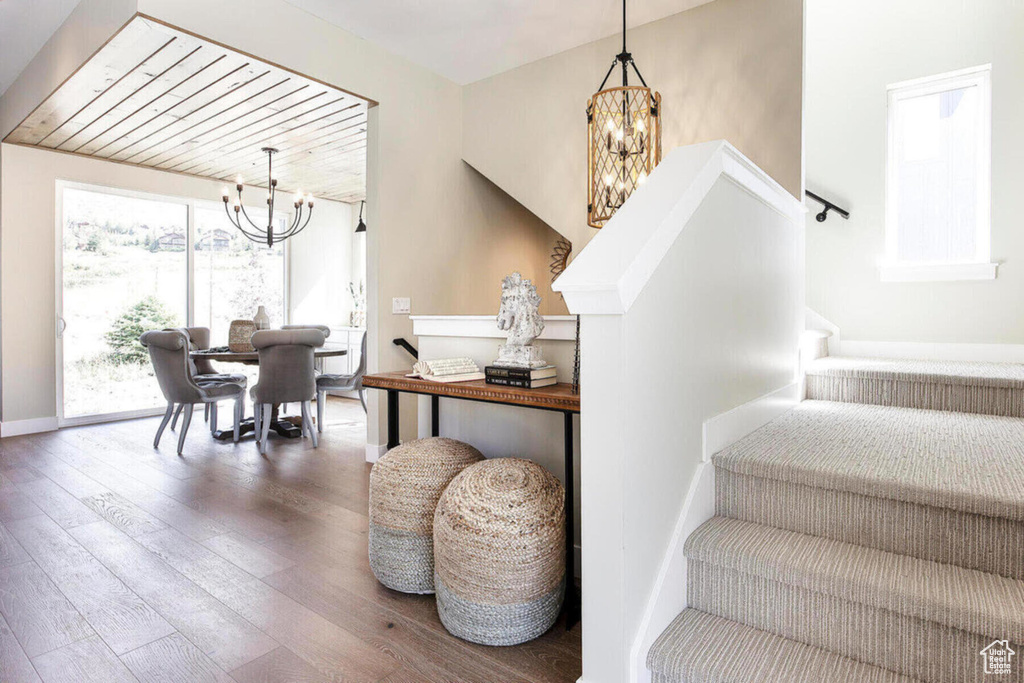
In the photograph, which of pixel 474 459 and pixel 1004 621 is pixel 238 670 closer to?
pixel 474 459

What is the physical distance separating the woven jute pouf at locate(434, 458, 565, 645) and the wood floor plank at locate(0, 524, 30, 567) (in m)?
1.90

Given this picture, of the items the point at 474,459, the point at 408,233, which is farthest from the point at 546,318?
the point at 408,233

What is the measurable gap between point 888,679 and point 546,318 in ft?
4.71

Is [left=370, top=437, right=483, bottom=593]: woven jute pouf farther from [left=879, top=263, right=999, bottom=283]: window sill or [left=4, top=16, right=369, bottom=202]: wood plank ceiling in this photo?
[left=879, top=263, right=999, bottom=283]: window sill

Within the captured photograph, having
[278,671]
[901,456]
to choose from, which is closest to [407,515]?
[278,671]

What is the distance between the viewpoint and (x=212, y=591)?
76.7 inches

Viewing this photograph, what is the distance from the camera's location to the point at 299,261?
6695 millimetres

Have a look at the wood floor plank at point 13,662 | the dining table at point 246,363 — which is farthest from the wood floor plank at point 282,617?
the dining table at point 246,363

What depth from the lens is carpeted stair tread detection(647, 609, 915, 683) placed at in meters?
1.17

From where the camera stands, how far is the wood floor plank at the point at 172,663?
1466mm

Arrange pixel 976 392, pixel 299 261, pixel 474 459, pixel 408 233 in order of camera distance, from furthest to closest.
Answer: pixel 299 261
pixel 408 233
pixel 976 392
pixel 474 459

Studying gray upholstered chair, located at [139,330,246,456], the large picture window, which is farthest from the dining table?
the large picture window

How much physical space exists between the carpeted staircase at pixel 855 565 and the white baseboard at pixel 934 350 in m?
1.61

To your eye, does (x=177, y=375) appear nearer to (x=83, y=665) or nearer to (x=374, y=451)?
(x=374, y=451)
